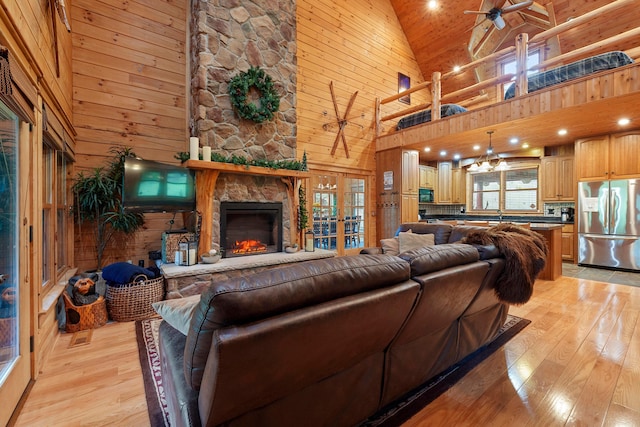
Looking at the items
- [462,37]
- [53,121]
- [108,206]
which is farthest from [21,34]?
[462,37]

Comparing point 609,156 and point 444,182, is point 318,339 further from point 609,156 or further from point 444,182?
point 444,182

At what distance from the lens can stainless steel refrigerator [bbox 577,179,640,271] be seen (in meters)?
4.96

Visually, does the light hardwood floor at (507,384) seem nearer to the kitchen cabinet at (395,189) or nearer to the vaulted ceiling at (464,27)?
the kitchen cabinet at (395,189)

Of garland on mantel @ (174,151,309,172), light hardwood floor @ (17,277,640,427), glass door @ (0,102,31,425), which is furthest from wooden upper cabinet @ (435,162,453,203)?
glass door @ (0,102,31,425)

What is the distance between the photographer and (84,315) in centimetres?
273

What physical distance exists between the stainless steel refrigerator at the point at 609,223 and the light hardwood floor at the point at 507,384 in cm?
315

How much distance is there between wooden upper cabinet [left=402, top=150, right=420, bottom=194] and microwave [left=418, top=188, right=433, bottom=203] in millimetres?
1146

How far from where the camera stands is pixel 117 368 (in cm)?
209

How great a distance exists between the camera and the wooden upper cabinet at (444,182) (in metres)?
7.62

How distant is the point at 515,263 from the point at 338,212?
4.07m

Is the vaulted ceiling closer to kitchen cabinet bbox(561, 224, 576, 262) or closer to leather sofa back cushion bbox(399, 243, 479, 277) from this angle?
kitchen cabinet bbox(561, 224, 576, 262)

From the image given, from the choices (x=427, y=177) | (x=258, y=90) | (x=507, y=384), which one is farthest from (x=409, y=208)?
(x=507, y=384)

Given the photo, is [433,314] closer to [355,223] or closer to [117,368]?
[117,368]

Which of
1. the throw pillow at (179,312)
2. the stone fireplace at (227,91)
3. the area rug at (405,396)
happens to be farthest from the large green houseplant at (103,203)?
the throw pillow at (179,312)
